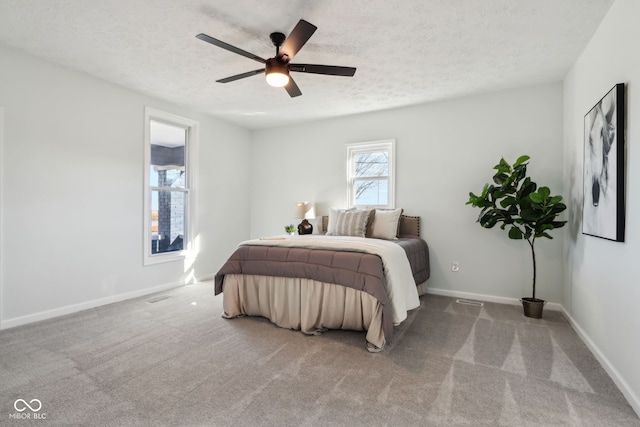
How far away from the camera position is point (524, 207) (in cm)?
324

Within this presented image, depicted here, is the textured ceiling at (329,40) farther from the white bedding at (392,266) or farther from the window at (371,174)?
the white bedding at (392,266)

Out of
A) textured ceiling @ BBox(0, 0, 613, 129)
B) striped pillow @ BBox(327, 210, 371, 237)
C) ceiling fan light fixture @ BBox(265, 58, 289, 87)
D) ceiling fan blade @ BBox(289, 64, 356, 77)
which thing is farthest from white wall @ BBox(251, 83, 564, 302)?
ceiling fan light fixture @ BBox(265, 58, 289, 87)

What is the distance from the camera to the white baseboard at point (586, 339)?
185 cm

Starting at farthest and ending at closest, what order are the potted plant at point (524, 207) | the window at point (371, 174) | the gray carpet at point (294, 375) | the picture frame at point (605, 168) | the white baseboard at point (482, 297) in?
1. the window at point (371, 174)
2. the white baseboard at point (482, 297)
3. the potted plant at point (524, 207)
4. the picture frame at point (605, 168)
5. the gray carpet at point (294, 375)

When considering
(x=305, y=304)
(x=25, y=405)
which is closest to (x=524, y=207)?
(x=305, y=304)

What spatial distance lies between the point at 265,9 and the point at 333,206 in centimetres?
312

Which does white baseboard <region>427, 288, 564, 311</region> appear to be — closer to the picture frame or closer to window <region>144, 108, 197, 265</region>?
the picture frame

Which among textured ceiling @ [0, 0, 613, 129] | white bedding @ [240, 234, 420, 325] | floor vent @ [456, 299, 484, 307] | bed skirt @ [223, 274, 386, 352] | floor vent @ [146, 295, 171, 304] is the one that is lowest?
floor vent @ [146, 295, 171, 304]

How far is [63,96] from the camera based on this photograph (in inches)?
131

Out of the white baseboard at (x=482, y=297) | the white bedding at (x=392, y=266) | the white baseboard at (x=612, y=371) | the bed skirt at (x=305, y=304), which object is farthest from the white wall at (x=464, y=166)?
the bed skirt at (x=305, y=304)

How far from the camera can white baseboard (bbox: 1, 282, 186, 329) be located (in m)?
3.00

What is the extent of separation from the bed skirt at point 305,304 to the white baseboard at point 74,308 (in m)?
1.53

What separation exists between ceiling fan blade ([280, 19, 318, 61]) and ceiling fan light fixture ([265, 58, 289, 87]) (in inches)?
4.5

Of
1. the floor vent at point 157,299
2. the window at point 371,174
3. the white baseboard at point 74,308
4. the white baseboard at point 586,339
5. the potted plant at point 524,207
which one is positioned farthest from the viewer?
the window at point 371,174
